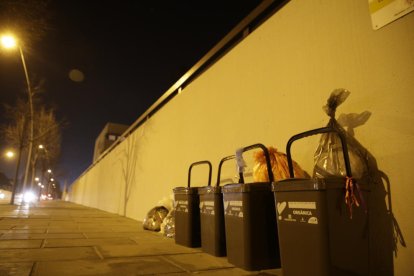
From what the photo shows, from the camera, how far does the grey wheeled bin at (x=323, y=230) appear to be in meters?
1.48

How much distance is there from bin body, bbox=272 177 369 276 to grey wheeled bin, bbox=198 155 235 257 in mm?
942

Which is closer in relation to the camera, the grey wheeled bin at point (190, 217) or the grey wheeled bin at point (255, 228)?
the grey wheeled bin at point (255, 228)

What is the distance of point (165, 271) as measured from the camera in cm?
206

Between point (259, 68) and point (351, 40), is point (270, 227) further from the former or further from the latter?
point (259, 68)

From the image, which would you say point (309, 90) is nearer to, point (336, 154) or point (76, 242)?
point (336, 154)

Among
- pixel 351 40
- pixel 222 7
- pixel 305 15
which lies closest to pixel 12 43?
pixel 222 7

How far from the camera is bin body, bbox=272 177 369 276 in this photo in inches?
58.4

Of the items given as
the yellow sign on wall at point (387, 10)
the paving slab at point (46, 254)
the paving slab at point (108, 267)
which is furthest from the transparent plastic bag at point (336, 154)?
the paving slab at point (46, 254)

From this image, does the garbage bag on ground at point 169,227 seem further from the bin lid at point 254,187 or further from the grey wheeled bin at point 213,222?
the bin lid at point 254,187

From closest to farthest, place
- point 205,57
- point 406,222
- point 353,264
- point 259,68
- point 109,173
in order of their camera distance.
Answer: point 353,264 → point 406,222 → point 259,68 → point 205,57 → point 109,173

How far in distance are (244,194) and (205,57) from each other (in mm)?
3158

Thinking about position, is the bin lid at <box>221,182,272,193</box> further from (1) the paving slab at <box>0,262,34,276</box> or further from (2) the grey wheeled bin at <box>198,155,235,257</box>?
(1) the paving slab at <box>0,262,34,276</box>

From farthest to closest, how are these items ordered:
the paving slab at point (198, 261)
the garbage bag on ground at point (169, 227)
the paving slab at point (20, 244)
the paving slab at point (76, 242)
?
the garbage bag on ground at point (169, 227), the paving slab at point (76, 242), the paving slab at point (20, 244), the paving slab at point (198, 261)

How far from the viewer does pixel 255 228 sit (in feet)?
6.73
